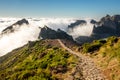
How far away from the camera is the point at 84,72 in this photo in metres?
46.2

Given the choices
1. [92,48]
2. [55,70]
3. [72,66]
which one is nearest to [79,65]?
[72,66]

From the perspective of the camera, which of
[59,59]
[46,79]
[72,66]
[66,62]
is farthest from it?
[59,59]

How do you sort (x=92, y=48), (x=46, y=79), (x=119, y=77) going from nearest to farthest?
(x=119, y=77), (x=46, y=79), (x=92, y=48)

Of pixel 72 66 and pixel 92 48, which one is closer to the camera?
pixel 72 66

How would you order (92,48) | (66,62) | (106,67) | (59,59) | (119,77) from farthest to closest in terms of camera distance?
1. (92,48)
2. (59,59)
3. (66,62)
4. (106,67)
5. (119,77)

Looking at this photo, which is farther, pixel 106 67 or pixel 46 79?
pixel 106 67

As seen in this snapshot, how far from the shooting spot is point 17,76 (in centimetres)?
4850

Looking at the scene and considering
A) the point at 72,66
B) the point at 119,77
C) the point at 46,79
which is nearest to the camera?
the point at 119,77

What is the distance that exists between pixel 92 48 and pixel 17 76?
30068mm

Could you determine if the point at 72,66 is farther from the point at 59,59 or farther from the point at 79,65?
the point at 59,59

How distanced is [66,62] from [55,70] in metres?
6.99

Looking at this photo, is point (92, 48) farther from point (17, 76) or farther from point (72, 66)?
point (17, 76)

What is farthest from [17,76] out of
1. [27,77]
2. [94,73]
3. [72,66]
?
[94,73]

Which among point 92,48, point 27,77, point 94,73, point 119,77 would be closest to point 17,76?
point 27,77
